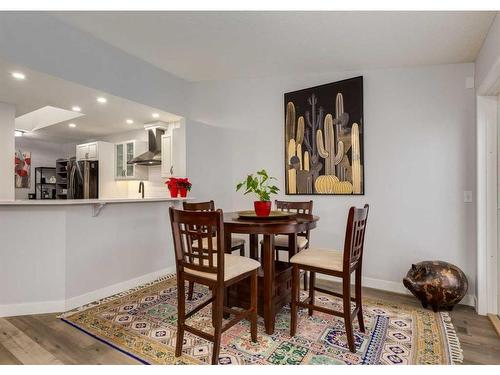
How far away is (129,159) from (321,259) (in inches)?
156

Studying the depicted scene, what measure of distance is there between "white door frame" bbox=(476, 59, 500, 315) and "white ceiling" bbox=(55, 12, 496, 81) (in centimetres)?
58

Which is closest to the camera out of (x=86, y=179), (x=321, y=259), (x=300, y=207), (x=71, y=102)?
(x=321, y=259)

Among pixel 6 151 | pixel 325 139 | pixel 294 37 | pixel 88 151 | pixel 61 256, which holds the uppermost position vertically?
pixel 294 37

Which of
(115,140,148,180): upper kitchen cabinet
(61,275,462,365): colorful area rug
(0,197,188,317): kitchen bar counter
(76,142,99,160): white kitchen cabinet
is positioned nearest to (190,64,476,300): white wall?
(61,275,462,365): colorful area rug

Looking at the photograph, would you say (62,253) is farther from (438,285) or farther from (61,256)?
(438,285)

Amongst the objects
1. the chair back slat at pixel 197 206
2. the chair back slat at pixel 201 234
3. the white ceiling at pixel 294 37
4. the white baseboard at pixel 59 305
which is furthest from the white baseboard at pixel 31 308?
the white ceiling at pixel 294 37

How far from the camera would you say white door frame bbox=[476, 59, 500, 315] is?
2.51 m

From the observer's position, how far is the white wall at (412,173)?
285 cm

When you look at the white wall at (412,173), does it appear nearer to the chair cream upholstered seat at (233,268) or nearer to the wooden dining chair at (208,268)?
the chair cream upholstered seat at (233,268)

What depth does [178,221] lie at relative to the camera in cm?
184

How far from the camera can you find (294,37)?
2.64 metres

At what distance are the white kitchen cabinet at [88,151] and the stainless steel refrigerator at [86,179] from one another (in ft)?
0.48

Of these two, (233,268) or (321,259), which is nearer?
(233,268)

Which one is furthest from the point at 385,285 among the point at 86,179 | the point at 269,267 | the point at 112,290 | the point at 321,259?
the point at 86,179
